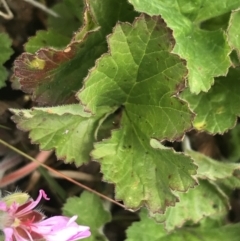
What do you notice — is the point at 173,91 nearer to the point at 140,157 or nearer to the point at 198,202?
the point at 140,157

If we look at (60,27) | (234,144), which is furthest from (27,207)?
(234,144)

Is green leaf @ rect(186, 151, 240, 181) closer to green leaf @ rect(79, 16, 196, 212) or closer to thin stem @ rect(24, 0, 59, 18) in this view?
green leaf @ rect(79, 16, 196, 212)

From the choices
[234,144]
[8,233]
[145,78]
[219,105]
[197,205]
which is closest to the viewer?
[8,233]

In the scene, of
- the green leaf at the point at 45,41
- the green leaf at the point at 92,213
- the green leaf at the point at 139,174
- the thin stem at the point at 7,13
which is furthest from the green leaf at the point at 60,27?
the green leaf at the point at 92,213

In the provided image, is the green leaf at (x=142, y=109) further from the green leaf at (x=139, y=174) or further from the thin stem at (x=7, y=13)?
the thin stem at (x=7, y=13)

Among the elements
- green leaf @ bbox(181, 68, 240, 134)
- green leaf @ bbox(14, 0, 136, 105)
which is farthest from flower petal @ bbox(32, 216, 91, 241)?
green leaf @ bbox(181, 68, 240, 134)

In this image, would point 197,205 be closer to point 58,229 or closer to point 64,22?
point 58,229
